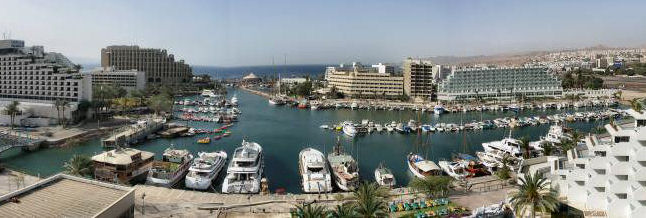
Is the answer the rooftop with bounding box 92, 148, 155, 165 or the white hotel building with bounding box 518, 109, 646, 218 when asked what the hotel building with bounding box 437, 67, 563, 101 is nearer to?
the white hotel building with bounding box 518, 109, 646, 218

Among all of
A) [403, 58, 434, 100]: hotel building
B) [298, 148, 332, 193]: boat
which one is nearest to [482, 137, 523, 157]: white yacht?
[298, 148, 332, 193]: boat

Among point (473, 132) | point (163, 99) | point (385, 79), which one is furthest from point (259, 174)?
point (385, 79)

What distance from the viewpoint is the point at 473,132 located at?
2170 inches

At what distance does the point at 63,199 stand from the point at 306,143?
1222 inches

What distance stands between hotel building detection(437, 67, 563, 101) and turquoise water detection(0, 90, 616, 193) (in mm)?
12797

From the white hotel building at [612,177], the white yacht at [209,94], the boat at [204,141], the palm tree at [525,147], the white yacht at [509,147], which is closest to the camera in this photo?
the white hotel building at [612,177]

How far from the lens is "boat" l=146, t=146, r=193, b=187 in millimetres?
30781

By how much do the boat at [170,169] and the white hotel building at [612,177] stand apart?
Answer: 76.7 feet

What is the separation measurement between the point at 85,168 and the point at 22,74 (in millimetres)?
35700

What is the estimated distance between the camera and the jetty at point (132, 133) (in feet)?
146

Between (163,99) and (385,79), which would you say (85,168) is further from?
(385,79)

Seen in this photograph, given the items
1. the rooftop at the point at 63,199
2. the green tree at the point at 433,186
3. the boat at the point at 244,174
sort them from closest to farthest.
A: the rooftop at the point at 63,199
the green tree at the point at 433,186
the boat at the point at 244,174

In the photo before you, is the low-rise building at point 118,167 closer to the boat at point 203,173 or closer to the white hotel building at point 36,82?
the boat at point 203,173

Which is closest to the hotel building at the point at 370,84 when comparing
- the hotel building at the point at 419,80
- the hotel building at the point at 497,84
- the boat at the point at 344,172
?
the hotel building at the point at 419,80
